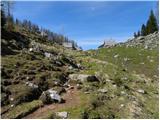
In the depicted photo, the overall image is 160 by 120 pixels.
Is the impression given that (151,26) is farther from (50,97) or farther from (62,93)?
(50,97)

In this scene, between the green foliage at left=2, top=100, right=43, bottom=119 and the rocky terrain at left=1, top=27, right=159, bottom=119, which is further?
the rocky terrain at left=1, top=27, right=159, bottom=119

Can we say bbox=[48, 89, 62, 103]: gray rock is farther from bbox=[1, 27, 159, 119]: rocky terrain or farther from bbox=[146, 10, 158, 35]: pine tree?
bbox=[146, 10, 158, 35]: pine tree

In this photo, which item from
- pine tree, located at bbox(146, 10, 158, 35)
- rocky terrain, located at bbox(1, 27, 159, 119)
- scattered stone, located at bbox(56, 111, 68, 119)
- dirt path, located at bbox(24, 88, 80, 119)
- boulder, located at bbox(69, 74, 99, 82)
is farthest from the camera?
pine tree, located at bbox(146, 10, 158, 35)

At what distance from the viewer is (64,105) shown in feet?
69.7

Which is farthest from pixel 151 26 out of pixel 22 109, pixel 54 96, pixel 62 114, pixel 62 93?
pixel 22 109

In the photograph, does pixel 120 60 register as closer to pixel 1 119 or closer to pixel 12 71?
pixel 12 71

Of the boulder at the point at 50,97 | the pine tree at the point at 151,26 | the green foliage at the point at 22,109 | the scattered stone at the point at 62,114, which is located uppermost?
the pine tree at the point at 151,26

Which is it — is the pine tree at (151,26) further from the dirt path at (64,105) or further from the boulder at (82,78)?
the dirt path at (64,105)

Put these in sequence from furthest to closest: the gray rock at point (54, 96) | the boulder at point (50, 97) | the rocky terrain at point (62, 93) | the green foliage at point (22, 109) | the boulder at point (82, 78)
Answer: the boulder at point (82, 78) → the gray rock at point (54, 96) → the boulder at point (50, 97) → the rocky terrain at point (62, 93) → the green foliage at point (22, 109)

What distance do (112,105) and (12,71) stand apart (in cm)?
840

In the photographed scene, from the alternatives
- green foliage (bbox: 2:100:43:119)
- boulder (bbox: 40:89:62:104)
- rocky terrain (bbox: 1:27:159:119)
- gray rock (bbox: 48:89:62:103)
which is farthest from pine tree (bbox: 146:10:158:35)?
green foliage (bbox: 2:100:43:119)

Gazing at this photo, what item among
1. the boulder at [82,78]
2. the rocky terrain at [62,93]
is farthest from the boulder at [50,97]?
the boulder at [82,78]

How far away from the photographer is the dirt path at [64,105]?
19578 mm

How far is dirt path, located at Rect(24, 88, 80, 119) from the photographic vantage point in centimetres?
1958
